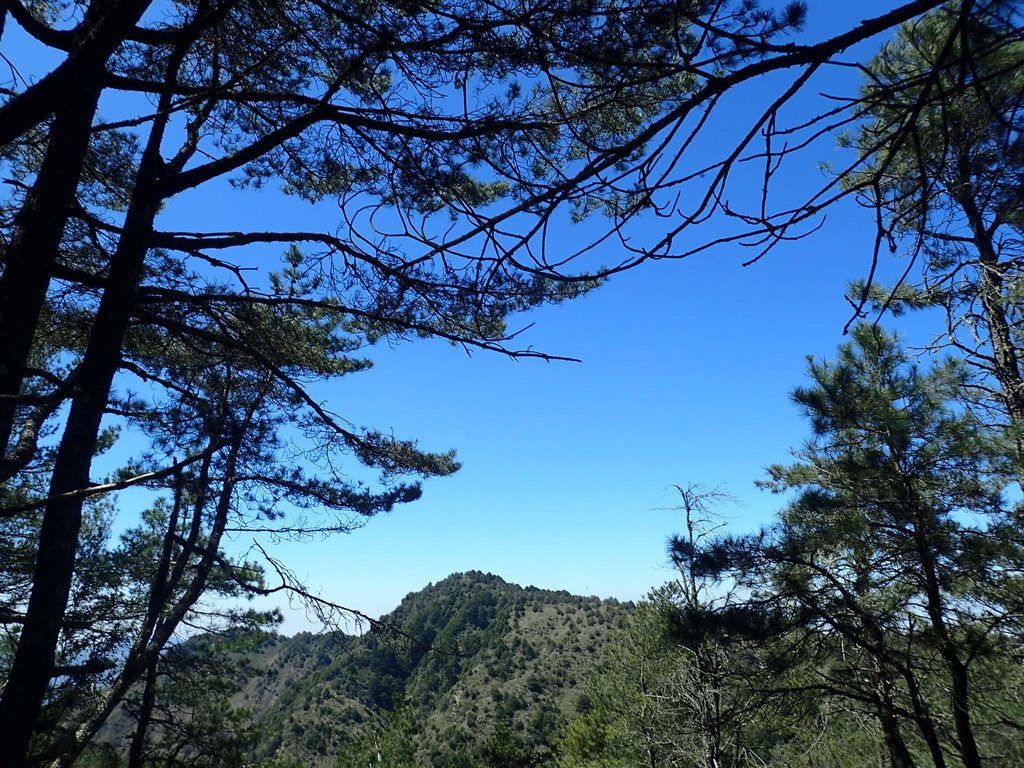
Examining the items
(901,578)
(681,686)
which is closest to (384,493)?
(901,578)

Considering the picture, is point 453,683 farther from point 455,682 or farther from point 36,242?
point 36,242

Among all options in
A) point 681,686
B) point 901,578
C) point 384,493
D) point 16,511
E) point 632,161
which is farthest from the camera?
point 681,686

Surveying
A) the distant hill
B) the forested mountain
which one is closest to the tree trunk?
the forested mountain

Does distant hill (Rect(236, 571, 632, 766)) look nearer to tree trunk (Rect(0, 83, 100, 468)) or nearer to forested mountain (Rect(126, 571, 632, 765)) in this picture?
forested mountain (Rect(126, 571, 632, 765))

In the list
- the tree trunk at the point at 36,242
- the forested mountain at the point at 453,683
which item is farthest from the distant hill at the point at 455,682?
the tree trunk at the point at 36,242

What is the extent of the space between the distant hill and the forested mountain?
0.48 ft

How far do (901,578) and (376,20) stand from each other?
6.70m

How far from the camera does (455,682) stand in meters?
73.5

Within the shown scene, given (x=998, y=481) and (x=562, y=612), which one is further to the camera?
(x=562, y=612)

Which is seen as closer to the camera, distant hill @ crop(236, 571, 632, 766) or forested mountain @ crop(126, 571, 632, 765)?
forested mountain @ crop(126, 571, 632, 765)

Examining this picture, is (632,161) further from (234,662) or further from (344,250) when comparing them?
(234,662)

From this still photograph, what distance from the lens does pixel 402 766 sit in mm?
23547

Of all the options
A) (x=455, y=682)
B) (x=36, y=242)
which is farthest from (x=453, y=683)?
(x=36, y=242)

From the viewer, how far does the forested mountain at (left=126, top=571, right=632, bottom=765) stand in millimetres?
50312
